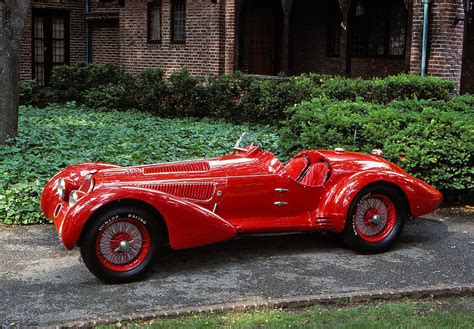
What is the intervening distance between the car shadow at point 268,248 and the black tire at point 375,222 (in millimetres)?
163

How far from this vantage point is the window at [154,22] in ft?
69.2

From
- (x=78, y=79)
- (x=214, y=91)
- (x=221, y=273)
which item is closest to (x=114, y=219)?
(x=221, y=273)

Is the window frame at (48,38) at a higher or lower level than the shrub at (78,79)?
higher

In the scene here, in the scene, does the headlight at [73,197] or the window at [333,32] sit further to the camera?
the window at [333,32]

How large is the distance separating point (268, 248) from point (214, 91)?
10.4 m

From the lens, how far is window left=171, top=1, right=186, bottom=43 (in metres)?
20.1

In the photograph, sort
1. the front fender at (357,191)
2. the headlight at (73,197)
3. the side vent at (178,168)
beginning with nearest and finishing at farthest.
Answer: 1. the headlight at (73,197)
2. the side vent at (178,168)
3. the front fender at (357,191)

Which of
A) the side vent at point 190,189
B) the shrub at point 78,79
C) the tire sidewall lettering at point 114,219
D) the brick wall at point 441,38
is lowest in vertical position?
the tire sidewall lettering at point 114,219

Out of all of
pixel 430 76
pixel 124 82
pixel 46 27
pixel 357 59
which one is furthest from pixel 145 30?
pixel 430 76

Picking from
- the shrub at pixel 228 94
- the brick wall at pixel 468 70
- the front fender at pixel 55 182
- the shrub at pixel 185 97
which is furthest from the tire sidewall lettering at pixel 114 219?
the brick wall at pixel 468 70

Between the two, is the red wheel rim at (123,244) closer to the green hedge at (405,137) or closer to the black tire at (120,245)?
the black tire at (120,245)

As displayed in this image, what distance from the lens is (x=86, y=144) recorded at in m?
11.0

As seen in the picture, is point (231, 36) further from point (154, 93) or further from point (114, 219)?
point (114, 219)

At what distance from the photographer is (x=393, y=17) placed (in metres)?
18.7
